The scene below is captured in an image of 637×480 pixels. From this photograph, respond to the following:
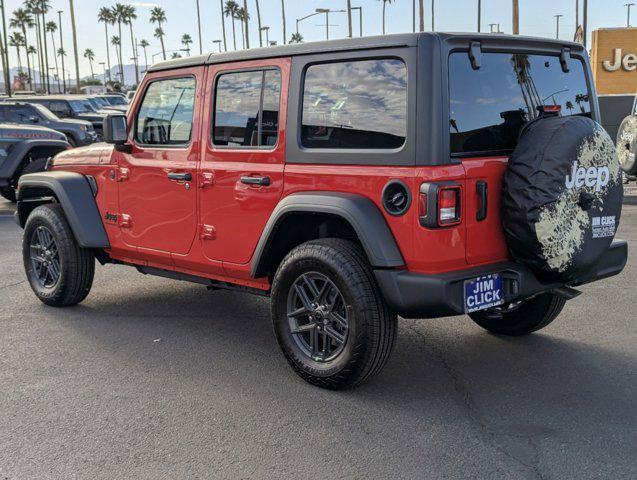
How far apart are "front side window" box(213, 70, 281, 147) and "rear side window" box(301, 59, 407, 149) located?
0.27 meters

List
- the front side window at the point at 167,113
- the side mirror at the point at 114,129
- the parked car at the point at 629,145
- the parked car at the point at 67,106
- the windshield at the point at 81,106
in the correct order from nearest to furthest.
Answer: the front side window at the point at 167,113 → the side mirror at the point at 114,129 → the parked car at the point at 629,145 → the parked car at the point at 67,106 → the windshield at the point at 81,106

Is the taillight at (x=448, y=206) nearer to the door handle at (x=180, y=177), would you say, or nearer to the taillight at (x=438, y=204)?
the taillight at (x=438, y=204)

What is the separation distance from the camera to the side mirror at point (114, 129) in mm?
5465

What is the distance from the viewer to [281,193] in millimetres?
4469

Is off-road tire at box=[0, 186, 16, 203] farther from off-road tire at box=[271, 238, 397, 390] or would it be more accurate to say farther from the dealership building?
the dealership building

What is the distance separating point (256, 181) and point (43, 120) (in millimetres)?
13388

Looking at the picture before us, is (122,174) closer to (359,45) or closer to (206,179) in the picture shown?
(206,179)

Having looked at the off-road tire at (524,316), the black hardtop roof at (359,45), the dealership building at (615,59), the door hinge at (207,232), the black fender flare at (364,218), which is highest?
the dealership building at (615,59)

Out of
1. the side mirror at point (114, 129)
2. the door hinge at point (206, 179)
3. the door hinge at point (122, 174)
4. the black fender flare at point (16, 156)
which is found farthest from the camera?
the black fender flare at point (16, 156)

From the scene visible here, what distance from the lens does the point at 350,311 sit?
13.4 feet

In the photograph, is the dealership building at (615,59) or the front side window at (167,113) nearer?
the front side window at (167,113)

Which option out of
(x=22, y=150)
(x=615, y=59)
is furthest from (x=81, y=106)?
(x=615, y=59)

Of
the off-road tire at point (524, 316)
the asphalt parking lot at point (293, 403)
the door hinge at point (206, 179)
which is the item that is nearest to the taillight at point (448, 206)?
the asphalt parking lot at point (293, 403)

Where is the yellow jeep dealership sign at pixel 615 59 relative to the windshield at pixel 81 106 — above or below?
above
